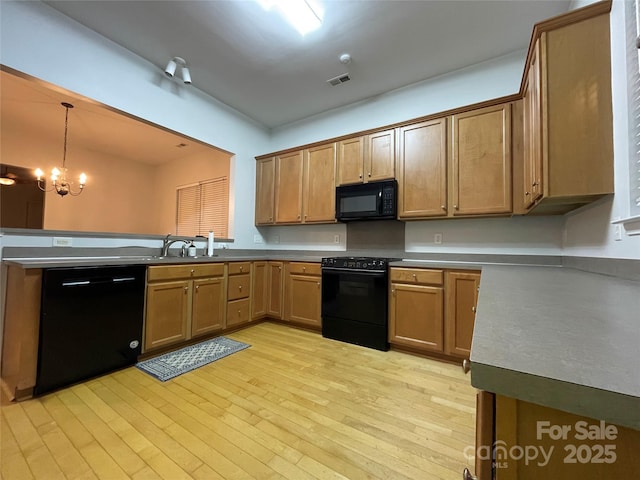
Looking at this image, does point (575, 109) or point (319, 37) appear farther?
point (319, 37)

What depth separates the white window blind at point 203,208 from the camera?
484cm

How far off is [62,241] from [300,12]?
2812 mm

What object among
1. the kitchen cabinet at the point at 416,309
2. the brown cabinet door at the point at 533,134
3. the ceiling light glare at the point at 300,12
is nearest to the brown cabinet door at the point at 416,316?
the kitchen cabinet at the point at 416,309

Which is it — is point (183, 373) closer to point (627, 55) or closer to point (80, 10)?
point (80, 10)

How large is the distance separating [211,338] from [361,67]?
3411 mm

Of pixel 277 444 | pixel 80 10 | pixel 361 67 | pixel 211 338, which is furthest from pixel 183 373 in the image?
pixel 361 67

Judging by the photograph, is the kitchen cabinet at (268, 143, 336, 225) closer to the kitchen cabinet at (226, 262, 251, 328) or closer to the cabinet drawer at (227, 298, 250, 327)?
the kitchen cabinet at (226, 262, 251, 328)

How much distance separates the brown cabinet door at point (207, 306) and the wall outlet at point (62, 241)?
1080 millimetres

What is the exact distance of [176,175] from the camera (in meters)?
5.62

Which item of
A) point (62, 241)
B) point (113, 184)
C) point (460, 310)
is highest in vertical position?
point (113, 184)

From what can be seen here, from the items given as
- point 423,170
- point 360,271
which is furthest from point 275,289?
point 423,170

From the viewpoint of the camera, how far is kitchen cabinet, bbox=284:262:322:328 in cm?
318

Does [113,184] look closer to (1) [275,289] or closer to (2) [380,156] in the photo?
(1) [275,289]

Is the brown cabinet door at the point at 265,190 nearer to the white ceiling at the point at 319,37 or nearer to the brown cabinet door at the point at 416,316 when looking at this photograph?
the white ceiling at the point at 319,37
